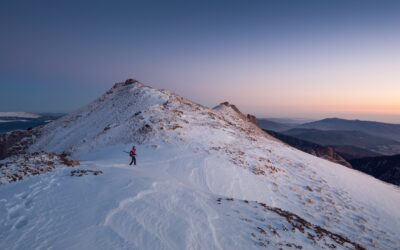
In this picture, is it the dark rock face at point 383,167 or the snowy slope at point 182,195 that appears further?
the dark rock face at point 383,167

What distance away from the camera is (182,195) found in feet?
54.4

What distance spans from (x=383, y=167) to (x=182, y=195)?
89.1 m

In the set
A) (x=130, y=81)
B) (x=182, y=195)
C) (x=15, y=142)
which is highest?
(x=130, y=81)

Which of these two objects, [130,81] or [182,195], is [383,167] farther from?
[182,195]

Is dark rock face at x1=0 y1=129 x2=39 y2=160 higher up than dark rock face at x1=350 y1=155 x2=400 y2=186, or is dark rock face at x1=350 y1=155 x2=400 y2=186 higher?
dark rock face at x1=0 y1=129 x2=39 y2=160

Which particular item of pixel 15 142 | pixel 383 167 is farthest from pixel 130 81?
pixel 383 167

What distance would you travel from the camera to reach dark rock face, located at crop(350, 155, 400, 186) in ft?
254

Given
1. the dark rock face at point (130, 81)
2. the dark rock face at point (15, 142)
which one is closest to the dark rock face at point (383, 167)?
the dark rock face at point (130, 81)

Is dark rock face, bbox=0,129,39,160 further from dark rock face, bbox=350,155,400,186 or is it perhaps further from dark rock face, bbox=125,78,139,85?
dark rock face, bbox=350,155,400,186

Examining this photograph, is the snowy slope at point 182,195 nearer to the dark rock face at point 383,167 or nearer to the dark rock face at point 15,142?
the dark rock face at point 15,142

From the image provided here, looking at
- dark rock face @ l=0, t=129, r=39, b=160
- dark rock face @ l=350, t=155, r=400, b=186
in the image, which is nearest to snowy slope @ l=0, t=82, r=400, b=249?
dark rock face @ l=0, t=129, r=39, b=160

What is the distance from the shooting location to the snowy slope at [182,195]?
12.0 m

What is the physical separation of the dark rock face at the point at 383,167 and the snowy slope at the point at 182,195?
5111 cm

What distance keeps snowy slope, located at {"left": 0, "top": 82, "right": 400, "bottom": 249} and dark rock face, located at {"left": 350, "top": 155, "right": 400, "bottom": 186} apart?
168 ft
